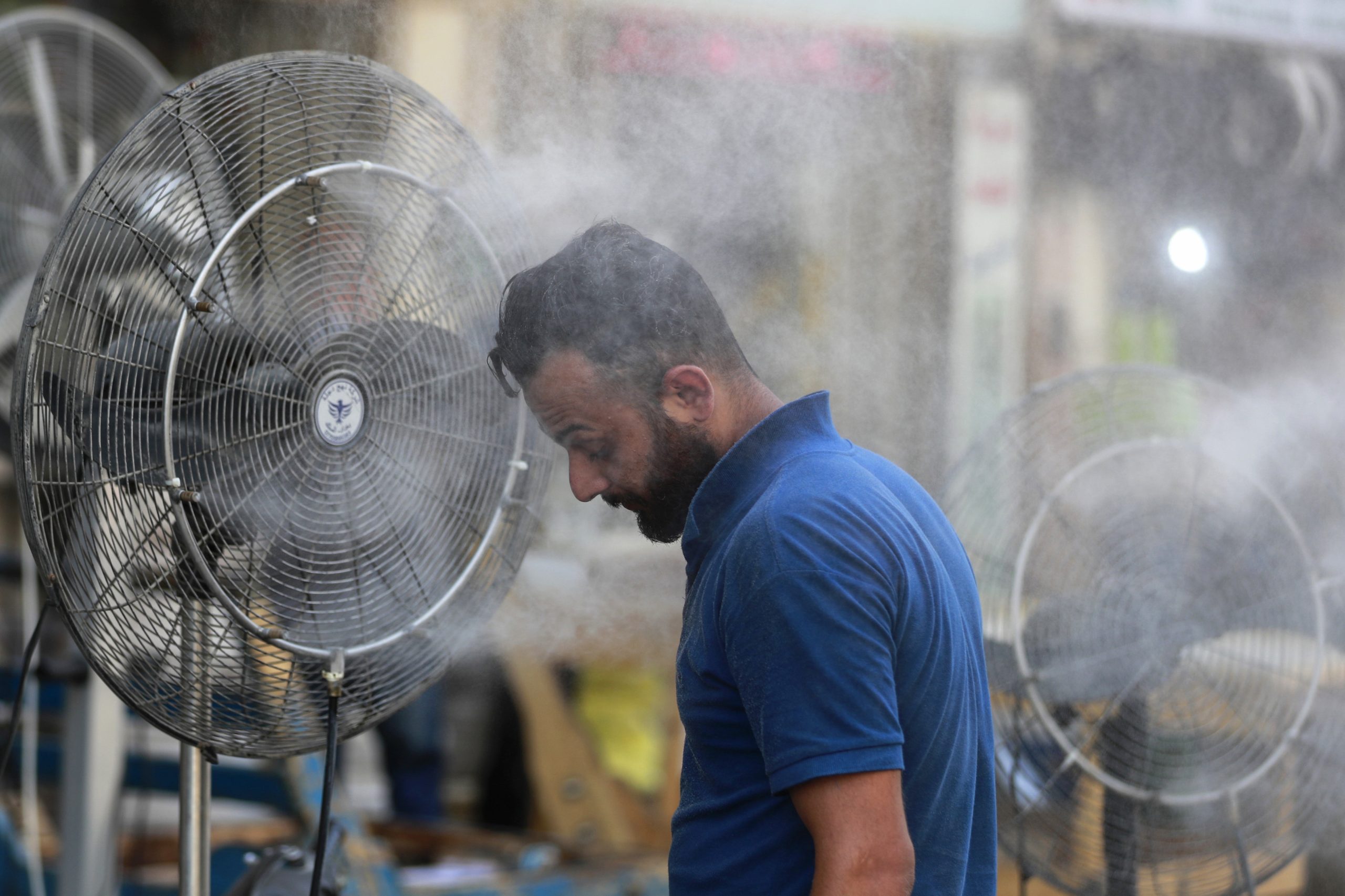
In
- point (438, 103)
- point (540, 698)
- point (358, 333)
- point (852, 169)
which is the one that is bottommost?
point (540, 698)

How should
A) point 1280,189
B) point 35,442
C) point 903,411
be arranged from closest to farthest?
point 35,442
point 903,411
point 1280,189

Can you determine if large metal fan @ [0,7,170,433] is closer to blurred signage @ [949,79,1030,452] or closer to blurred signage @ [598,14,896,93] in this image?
blurred signage @ [598,14,896,93]

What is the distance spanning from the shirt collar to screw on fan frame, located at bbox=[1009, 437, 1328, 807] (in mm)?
790

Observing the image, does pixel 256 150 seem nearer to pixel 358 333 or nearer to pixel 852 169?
pixel 358 333

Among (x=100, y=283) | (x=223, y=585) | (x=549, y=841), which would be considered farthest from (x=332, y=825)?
(x=549, y=841)

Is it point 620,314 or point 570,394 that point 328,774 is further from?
point 620,314

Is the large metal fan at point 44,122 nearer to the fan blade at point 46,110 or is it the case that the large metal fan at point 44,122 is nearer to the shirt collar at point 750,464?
the fan blade at point 46,110

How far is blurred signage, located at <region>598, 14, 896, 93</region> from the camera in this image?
337 centimetres

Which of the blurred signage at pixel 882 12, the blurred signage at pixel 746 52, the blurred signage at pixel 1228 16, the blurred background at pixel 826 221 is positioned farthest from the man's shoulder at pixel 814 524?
the blurred signage at pixel 1228 16

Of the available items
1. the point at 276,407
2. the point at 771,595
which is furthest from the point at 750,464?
the point at 276,407

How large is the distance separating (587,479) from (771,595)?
362mm

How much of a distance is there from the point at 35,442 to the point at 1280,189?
399cm

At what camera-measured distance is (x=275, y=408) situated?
158 centimetres

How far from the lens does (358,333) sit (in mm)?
1689
